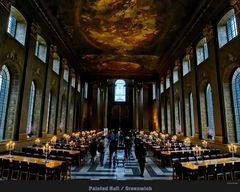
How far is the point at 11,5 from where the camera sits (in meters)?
9.41

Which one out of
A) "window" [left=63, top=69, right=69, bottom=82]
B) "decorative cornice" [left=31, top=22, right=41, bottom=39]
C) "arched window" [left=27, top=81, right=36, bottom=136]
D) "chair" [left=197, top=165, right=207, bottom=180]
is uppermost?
"decorative cornice" [left=31, top=22, right=41, bottom=39]

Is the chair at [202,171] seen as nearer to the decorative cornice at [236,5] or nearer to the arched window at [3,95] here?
the decorative cornice at [236,5]

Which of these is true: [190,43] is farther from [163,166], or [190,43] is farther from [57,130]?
[57,130]

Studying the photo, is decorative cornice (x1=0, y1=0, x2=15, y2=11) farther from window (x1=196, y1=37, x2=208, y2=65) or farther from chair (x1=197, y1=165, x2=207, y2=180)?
window (x1=196, y1=37, x2=208, y2=65)

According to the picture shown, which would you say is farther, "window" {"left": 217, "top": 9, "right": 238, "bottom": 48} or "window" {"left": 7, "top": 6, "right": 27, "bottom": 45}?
"window" {"left": 7, "top": 6, "right": 27, "bottom": 45}

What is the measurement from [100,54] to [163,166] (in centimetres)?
1453

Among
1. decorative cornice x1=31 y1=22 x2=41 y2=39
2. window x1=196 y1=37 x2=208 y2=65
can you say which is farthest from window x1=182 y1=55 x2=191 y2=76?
decorative cornice x1=31 y1=22 x2=41 y2=39

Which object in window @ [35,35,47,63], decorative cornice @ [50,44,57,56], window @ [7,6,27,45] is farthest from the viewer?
decorative cornice @ [50,44,57,56]

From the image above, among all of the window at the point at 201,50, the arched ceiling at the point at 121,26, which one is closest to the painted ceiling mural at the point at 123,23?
the arched ceiling at the point at 121,26

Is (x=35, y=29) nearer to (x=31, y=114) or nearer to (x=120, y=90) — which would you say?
(x=31, y=114)

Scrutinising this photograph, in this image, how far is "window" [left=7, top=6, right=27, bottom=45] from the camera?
1052 cm

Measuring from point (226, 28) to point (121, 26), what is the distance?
7602mm

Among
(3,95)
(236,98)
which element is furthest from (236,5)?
(3,95)

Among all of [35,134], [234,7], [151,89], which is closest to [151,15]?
[234,7]
